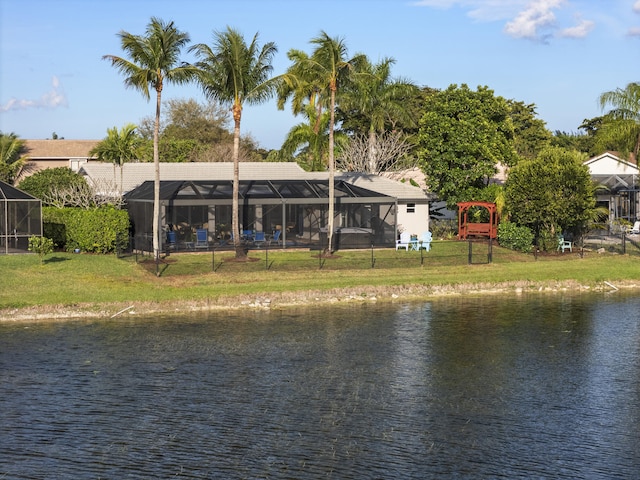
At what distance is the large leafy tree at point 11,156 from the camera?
7031 centimetres

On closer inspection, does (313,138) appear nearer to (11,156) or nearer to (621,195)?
(621,195)

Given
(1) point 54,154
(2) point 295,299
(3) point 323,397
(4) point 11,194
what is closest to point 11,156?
(1) point 54,154

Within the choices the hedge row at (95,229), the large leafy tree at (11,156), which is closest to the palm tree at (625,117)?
the hedge row at (95,229)

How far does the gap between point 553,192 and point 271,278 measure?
16.0m

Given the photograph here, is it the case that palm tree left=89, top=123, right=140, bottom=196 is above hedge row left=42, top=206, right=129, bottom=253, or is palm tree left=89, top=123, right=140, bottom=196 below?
above

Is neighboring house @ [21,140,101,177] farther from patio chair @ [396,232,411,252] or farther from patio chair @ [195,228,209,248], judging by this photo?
patio chair @ [396,232,411,252]

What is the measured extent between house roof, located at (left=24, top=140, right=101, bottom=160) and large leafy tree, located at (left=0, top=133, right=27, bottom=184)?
6.43ft

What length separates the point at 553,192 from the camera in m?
42.4

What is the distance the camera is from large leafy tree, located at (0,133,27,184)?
70312 mm

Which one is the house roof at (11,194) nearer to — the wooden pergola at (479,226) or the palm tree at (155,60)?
the palm tree at (155,60)

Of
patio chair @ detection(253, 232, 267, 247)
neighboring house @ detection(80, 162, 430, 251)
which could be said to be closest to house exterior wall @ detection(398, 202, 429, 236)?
neighboring house @ detection(80, 162, 430, 251)

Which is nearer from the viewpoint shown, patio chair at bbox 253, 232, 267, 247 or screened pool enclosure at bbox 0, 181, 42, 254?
screened pool enclosure at bbox 0, 181, 42, 254

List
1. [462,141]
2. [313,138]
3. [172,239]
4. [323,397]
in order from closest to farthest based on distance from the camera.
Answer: [323,397] < [172,239] < [462,141] < [313,138]

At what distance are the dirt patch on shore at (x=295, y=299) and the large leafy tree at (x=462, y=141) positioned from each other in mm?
15341
